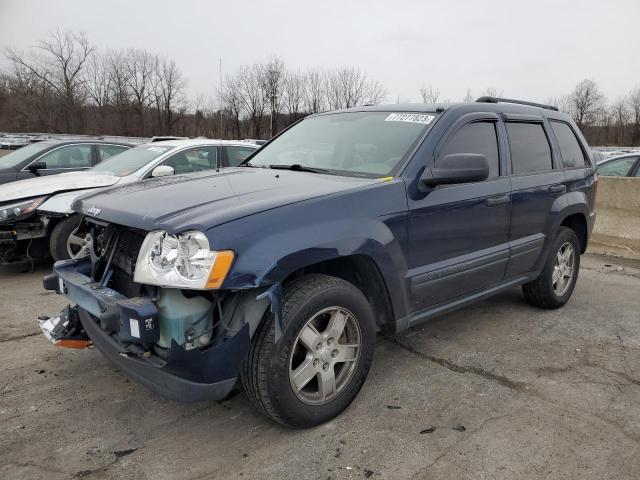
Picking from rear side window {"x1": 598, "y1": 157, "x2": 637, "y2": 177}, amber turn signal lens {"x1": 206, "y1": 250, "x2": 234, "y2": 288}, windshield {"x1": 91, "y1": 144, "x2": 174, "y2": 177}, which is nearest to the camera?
amber turn signal lens {"x1": 206, "y1": 250, "x2": 234, "y2": 288}

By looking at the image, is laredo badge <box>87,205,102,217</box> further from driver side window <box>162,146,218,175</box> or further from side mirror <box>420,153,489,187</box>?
driver side window <box>162,146,218,175</box>

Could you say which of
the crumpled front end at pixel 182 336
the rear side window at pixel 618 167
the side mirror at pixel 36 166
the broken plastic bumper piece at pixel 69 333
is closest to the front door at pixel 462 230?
the crumpled front end at pixel 182 336

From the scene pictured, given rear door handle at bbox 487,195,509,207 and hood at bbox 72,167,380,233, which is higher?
hood at bbox 72,167,380,233

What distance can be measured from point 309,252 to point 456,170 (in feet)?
3.76

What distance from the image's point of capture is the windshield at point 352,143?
11.2ft

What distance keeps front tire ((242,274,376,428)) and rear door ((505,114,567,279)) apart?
1.75 m

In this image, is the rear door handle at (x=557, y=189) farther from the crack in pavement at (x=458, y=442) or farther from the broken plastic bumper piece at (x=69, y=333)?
the broken plastic bumper piece at (x=69, y=333)

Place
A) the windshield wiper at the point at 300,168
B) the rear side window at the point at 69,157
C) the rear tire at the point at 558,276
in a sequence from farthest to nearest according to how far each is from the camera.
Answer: the rear side window at the point at 69,157 < the rear tire at the point at 558,276 < the windshield wiper at the point at 300,168

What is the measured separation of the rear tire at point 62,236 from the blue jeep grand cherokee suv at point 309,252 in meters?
2.81

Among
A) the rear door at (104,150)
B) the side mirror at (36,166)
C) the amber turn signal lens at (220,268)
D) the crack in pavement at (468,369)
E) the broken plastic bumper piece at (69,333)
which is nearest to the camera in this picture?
the amber turn signal lens at (220,268)

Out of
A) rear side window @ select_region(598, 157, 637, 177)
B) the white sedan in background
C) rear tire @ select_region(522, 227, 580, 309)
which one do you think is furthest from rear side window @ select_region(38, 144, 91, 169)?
rear side window @ select_region(598, 157, 637, 177)

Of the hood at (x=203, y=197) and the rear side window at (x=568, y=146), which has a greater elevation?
the rear side window at (x=568, y=146)

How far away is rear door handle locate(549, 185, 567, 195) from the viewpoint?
14.3 feet

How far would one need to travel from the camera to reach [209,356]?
237 centimetres
